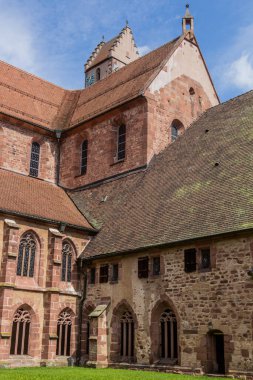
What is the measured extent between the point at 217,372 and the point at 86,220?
1135 cm

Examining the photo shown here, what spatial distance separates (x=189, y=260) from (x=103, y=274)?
17.6ft

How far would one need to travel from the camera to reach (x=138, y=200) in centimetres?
2403

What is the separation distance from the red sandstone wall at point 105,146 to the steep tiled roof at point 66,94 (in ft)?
2.32

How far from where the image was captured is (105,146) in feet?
96.2

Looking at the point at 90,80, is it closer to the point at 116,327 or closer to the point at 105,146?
the point at 105,146

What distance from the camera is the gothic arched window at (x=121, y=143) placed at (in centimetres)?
2839

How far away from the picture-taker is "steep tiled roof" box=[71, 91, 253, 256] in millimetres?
18891

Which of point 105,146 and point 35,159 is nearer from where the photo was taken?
point 105,146

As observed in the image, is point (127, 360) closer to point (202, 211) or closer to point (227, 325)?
point (227, 325)

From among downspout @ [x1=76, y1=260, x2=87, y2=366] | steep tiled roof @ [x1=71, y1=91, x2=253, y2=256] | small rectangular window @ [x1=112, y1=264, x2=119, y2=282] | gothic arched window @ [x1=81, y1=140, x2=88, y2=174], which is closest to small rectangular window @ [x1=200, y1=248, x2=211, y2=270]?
steep tiled roof @ [x1=71, y1=91, x2=253, y2=256]

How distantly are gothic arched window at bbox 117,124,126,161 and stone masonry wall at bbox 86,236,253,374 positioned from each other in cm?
849

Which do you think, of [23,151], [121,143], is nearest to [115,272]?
[121,143]

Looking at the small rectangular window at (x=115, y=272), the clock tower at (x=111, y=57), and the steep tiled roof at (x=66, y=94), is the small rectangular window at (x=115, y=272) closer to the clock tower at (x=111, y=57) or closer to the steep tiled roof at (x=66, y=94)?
the steep tiled roof at (x=66, y=94)

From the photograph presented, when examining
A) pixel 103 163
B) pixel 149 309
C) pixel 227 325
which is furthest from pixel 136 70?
pixel 227 325
